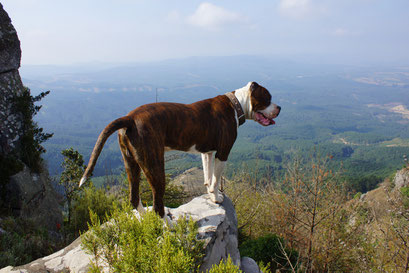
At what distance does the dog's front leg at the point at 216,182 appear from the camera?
4.70 m

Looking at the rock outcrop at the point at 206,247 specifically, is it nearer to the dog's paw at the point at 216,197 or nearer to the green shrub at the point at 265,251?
the dog's paw at the point at 216,197

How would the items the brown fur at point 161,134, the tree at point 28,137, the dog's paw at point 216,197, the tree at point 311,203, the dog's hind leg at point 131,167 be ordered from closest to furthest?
the brown fur at point 161,134 < the dog's hind leg at point 131,167 < the dog's paw at point 216,197 < the tree at point 311,203 < the tree at point 28,137

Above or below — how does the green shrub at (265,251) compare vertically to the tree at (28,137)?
below

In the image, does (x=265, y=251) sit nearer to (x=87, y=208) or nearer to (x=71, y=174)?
(x=87, y=208)

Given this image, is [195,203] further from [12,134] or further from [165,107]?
[12,134]

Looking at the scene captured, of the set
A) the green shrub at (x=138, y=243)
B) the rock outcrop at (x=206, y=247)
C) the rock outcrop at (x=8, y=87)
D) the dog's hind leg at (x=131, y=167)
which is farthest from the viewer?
the rock outcrop at (x=8, y=87)

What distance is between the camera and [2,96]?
30.2 feet

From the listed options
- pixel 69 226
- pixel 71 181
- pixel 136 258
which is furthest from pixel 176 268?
pixel 71 181

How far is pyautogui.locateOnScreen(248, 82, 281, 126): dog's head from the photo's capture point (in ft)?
14.9

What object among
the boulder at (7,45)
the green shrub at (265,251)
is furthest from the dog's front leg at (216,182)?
the boulder at (7,45)

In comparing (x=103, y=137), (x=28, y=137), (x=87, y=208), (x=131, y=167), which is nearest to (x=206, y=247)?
(x=131, y=167)

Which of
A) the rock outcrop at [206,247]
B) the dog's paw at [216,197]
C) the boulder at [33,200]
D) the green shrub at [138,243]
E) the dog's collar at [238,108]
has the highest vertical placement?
the dog's collar at [238,108]

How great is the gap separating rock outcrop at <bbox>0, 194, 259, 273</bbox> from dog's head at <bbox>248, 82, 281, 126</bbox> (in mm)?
1915

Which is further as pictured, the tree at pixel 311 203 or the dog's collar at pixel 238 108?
the tree at pixel 311 203
